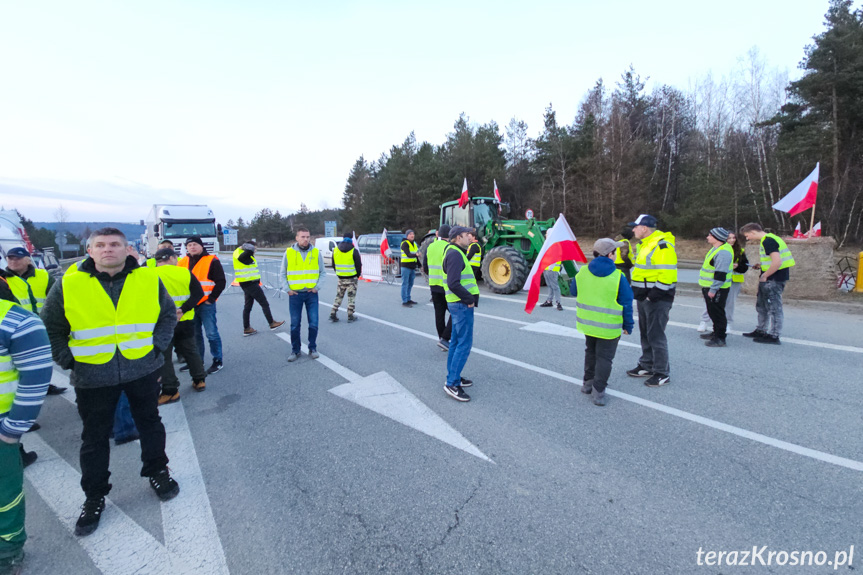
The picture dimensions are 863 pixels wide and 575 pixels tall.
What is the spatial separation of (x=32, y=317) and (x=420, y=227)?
3476 centimetres

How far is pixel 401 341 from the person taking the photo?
6898mm

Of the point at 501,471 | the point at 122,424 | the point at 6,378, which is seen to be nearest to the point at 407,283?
the point at 122,424

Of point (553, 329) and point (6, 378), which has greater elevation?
point (6, 378)

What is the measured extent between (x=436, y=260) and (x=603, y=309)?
2.39 m

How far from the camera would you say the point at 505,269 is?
11.3 meters

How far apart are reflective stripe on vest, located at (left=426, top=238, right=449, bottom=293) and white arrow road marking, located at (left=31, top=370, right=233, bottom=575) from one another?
3.53 m

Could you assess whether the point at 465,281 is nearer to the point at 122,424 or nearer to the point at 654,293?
the point at 654,293

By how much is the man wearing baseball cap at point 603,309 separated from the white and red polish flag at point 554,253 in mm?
580

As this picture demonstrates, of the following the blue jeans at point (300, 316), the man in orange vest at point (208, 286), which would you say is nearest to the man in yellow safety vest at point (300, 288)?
the blue jeans at point (300, 316)

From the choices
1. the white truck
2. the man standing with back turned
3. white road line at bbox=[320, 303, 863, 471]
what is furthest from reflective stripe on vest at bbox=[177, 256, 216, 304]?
the white truck

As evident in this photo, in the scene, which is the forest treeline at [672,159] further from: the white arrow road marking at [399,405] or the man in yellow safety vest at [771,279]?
the white arrow road marking at [399,405]

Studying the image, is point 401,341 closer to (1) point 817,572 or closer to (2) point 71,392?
(2) point 71,392

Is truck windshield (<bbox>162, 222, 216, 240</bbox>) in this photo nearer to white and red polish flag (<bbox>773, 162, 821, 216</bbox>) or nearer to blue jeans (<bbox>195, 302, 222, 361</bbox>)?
blue jeans (<bbox>195, 302, 222, 361</bbox>)

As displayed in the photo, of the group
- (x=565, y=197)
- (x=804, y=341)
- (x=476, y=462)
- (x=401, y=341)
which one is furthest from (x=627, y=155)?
(x=476, y=462)
